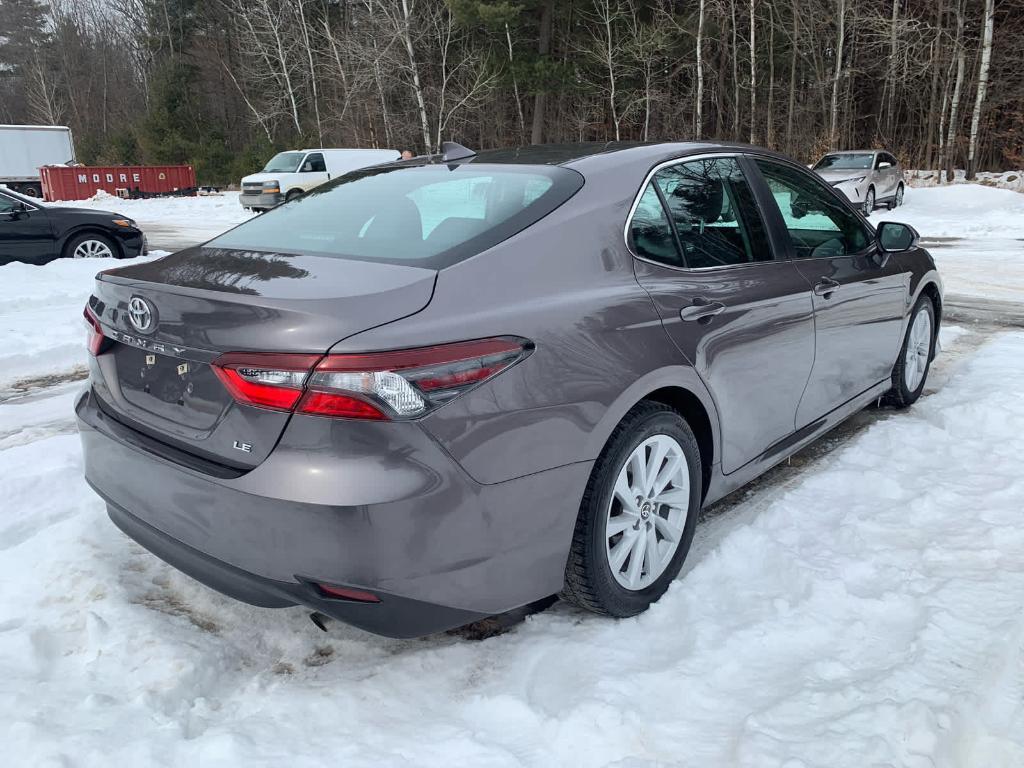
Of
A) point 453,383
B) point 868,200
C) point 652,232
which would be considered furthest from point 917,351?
point 868,200

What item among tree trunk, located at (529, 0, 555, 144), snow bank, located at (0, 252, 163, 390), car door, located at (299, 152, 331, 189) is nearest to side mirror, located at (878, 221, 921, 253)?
snow bank, located at (0, 252, 163, 390)

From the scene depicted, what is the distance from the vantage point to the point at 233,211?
2612 cm

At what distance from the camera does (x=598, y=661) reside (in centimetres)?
248

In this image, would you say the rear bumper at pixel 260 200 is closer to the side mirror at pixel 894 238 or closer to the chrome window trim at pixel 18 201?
the chrome window trim at pixel 18 201

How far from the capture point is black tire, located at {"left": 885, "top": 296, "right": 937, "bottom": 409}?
4.76m

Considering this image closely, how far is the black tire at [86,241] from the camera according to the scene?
35.3ft

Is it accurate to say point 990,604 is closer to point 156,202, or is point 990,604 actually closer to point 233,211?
point 233,211

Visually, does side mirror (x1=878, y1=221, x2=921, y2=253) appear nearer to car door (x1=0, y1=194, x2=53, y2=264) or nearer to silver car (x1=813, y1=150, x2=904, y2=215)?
car door (x1=0, y1=194, x2=53, y2=264)

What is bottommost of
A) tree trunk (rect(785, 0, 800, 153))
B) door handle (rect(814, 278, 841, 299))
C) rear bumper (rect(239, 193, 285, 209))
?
rear bumper (rect(239, 193, 285, 209))

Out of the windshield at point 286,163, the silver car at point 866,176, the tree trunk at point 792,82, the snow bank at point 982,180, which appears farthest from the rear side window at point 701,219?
the tree trunk at point 792,82

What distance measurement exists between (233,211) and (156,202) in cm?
678

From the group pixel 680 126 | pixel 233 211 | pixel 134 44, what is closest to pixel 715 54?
pixel 680 126

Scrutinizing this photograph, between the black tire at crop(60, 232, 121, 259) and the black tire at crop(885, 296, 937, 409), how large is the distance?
403 inches

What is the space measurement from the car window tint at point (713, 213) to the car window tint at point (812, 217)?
300 millimetres
